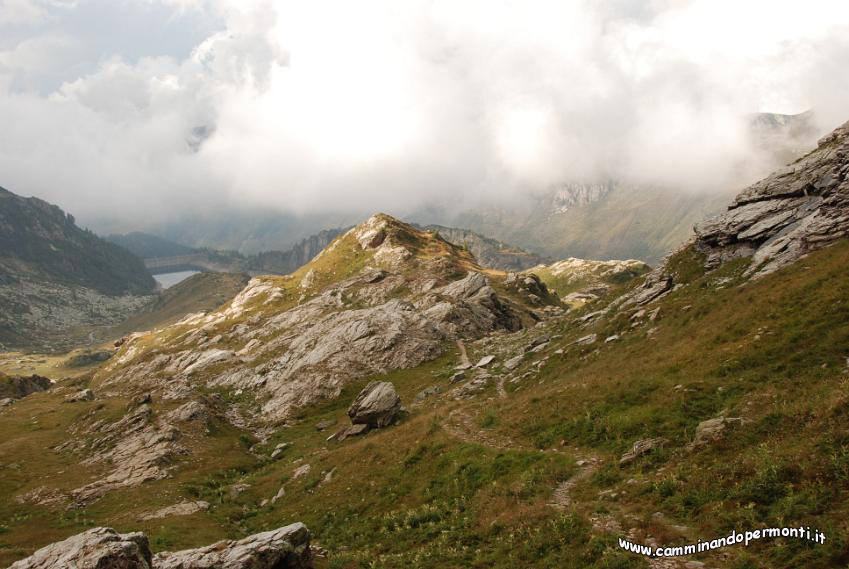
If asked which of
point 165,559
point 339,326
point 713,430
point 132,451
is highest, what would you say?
point 339,326

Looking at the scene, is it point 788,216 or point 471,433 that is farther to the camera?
point 788,216

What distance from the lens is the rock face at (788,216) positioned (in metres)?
38.2

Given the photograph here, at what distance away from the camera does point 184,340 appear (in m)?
148

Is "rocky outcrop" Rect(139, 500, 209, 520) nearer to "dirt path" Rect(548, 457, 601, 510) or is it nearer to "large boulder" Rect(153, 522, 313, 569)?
"large boulder" Rect(153, 522, 313, 569)

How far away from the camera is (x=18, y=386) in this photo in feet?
465

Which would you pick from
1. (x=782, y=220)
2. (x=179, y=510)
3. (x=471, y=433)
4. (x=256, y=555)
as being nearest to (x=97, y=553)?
(x=256, y=555)

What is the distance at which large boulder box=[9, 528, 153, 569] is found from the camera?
16.9 m

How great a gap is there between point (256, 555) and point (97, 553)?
564 cm

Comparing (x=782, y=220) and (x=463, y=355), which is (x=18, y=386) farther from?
(x=782, y=220)

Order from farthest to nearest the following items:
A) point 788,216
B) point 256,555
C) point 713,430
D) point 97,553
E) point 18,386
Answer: point 18,386 → point 788,216 → point 713,430 → point 256,555 → point 97,553

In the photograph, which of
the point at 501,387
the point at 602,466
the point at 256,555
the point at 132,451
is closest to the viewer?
the point at 256,555

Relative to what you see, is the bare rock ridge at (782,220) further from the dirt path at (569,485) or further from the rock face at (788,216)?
the dirt path at (569,485)

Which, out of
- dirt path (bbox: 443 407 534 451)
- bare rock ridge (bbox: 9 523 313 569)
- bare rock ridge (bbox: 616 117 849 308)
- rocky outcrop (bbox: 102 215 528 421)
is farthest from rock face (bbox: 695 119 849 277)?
rocky outcrop (bbox: 102 215 528 421)

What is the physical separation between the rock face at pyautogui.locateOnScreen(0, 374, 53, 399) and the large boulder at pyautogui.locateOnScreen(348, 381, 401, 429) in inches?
5306
